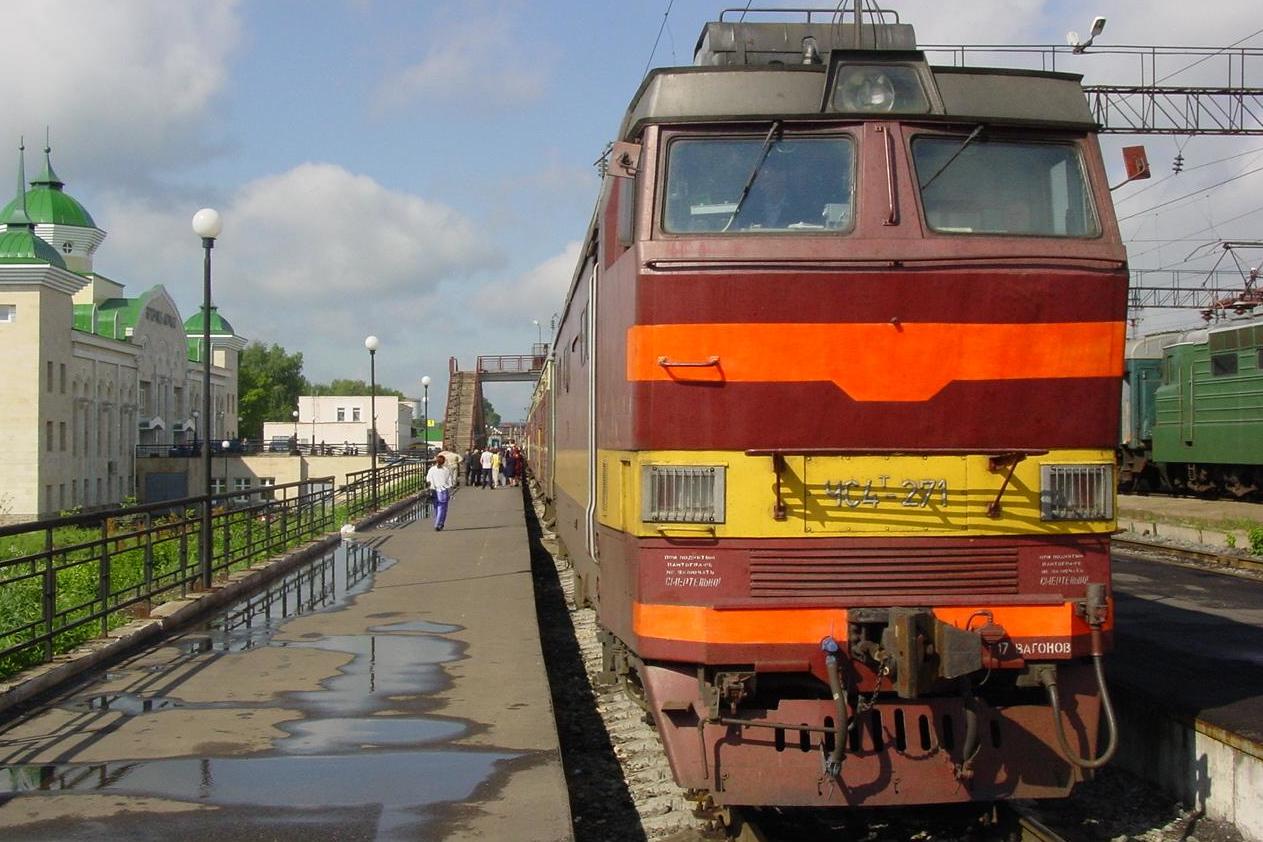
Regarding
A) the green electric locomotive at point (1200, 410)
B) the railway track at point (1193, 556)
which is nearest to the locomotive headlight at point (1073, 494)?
the railway track at point (1193, 556)

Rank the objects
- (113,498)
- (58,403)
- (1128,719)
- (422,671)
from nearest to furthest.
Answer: (1128,719) → (422,671) → (58,403) → (113,498)

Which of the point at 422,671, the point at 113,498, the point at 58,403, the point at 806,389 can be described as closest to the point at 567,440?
the point at 422,671

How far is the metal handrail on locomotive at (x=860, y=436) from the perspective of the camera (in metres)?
6.05

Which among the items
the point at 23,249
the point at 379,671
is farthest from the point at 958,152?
the point at 23,249

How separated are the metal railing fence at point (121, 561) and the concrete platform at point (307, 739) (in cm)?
55

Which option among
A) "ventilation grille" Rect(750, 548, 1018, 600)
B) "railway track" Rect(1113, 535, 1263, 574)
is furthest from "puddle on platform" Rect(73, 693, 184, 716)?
"railway track" Rect(1113, 535, 1263, 574)

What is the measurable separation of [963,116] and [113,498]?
205 feet

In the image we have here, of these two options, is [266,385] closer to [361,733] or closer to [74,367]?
[74,367]

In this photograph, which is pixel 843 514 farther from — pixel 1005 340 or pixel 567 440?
pixel 567 440

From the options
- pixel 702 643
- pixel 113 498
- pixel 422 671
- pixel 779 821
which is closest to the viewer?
pixel 702 643

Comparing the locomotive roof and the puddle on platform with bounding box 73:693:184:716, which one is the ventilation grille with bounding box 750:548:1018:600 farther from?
the puddle on platform with bounding box 73:693:184:716

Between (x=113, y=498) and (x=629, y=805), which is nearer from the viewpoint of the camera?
(x=629, y=805)

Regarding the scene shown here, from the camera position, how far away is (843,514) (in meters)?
6.12

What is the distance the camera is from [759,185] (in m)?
6.36
